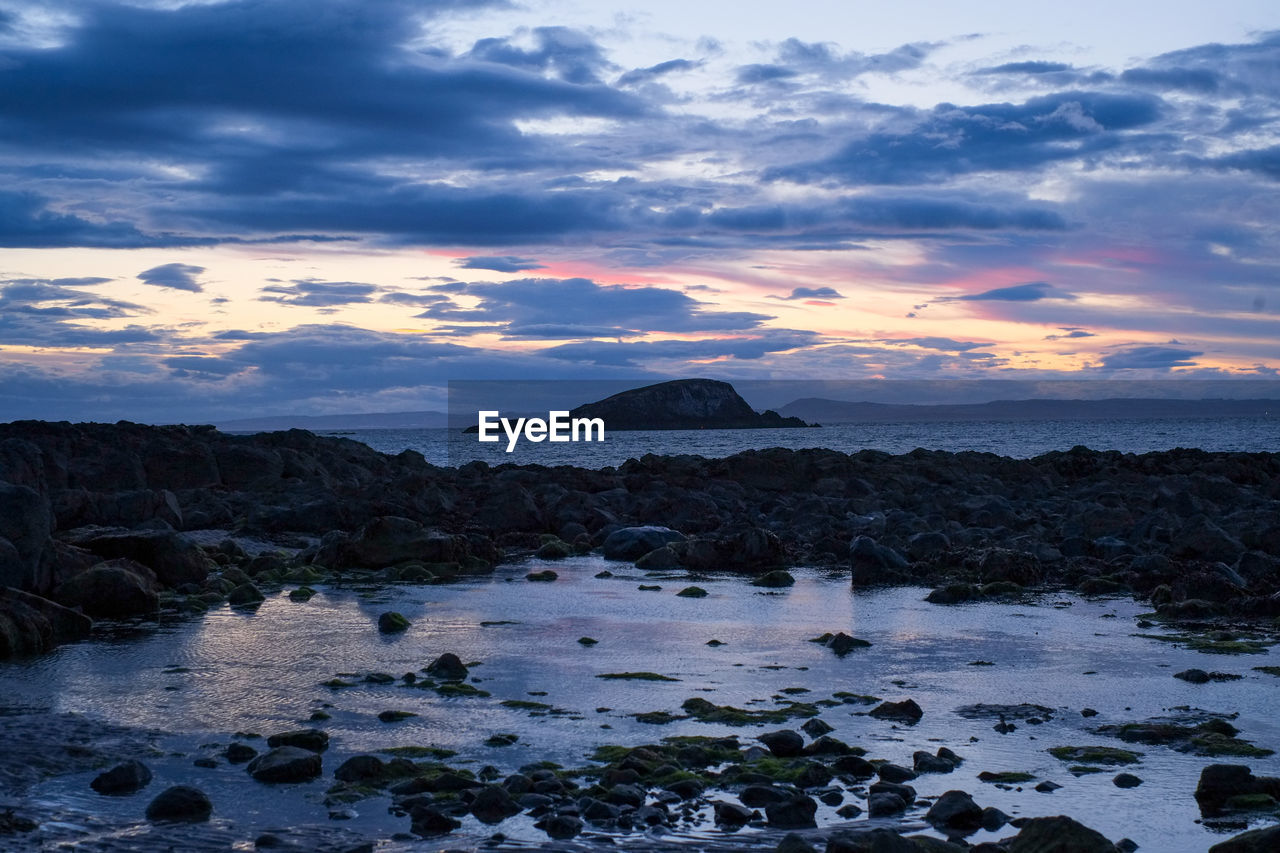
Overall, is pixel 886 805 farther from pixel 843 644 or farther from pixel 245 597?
pixel 245 597

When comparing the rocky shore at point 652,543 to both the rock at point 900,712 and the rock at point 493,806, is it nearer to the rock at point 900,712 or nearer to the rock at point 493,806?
the rock at point 493,806

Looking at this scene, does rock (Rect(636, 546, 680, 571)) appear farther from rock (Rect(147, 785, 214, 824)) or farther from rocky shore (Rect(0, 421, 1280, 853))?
rock (Rect(147, 785, 214, 824))

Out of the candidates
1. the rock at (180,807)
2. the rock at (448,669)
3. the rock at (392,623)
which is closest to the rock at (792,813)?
the rock at (180,807)

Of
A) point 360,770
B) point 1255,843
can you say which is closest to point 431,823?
point 360,770

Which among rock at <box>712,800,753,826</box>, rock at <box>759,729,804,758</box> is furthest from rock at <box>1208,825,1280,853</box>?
rock at <box>759,729,804,758</box>

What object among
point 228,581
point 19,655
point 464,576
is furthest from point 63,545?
point 464,576

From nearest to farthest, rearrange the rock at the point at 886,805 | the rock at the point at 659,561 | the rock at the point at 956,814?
the rock at the point at 956,814 → the rock at the point at 886,805 → the rock at the point at 659,561

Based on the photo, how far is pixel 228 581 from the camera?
1574 centimetres

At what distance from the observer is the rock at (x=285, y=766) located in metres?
7.14

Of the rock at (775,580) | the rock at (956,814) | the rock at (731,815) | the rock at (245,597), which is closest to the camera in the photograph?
the rock at (956,814)

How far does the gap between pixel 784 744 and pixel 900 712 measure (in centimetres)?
155

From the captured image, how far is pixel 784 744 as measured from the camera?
7.71 m

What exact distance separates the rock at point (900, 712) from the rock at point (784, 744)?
1.28 metres

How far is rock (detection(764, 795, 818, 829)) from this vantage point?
6312 mm
